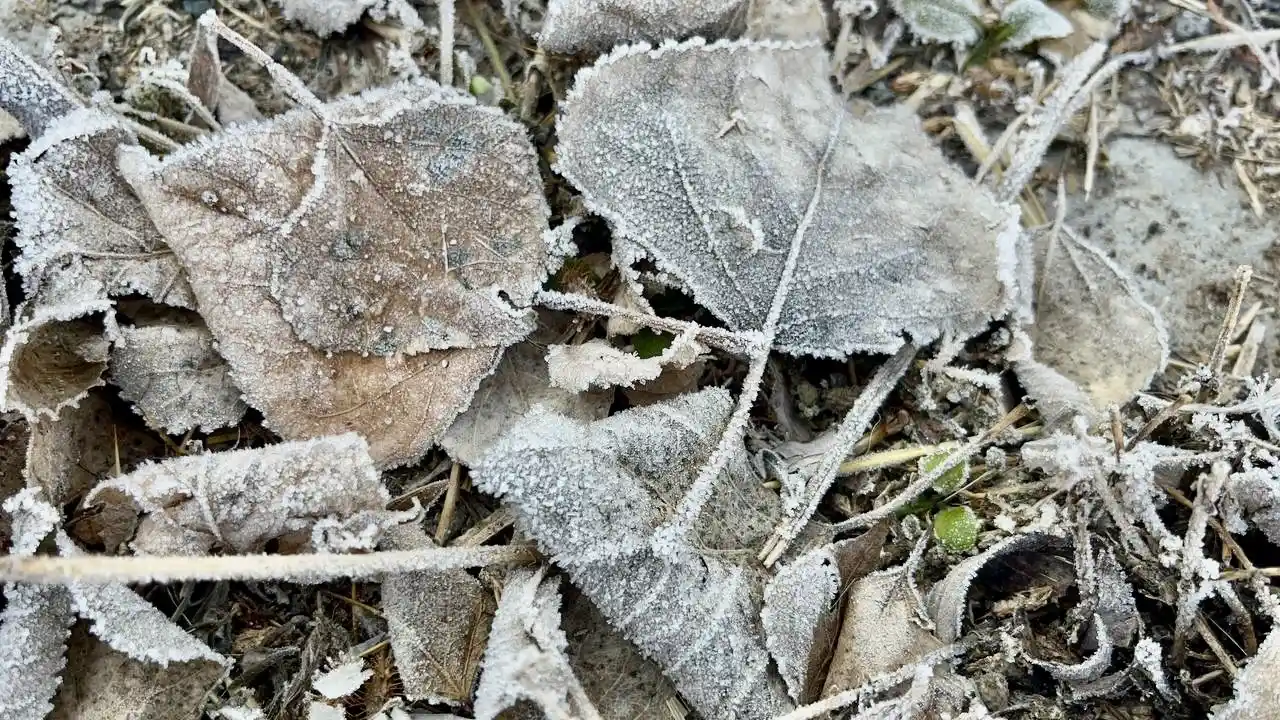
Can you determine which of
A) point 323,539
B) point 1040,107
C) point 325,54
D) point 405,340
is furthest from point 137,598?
point 1040,107

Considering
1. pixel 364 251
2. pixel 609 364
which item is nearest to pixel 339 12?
pixel 364 251

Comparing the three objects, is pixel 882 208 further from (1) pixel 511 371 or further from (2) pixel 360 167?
(2) pixel 360 167

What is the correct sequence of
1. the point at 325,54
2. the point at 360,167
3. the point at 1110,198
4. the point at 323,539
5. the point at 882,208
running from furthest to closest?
the point at 1110,198 → the point at 325,54 → the point at 882,208 → the point at 360,167 → the point at 323,539

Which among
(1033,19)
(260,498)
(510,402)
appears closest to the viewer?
(260,498)

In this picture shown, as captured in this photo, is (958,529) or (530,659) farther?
(958,529)

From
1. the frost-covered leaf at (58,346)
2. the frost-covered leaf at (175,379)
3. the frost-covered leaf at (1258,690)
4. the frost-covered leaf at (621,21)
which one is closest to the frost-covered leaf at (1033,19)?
the frost-covered leaf at (621,21)

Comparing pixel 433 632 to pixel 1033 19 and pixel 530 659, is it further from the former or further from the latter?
pixel 1033 19

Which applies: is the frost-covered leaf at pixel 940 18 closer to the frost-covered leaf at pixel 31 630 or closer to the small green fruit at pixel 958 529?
the small green fruit at pixel 958 529
